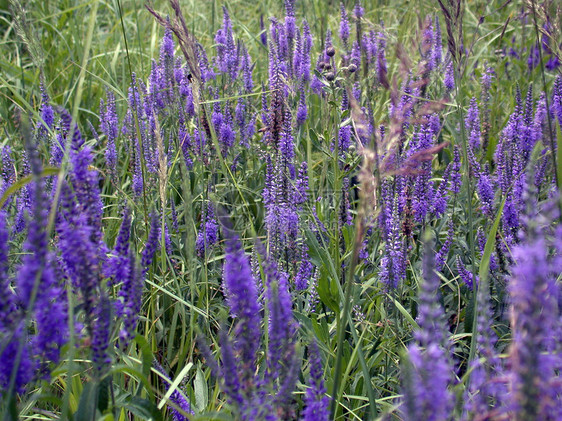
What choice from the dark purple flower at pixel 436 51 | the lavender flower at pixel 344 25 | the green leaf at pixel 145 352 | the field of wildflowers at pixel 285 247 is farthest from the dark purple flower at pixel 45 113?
the dark purple flower at pixel 436 51

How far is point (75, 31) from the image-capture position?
5652mm

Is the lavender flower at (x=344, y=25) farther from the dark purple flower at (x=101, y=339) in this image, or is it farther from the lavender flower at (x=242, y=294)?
the dark purple flower at (x=101, y=339)

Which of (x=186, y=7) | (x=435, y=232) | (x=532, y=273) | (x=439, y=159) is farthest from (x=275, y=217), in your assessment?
(x=186, y=7)

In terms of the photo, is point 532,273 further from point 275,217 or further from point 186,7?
point 186,7

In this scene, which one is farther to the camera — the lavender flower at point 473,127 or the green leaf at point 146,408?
the lavender flower at point 473,127

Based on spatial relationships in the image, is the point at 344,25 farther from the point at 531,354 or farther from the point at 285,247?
the point at 531,354

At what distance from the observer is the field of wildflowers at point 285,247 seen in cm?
134

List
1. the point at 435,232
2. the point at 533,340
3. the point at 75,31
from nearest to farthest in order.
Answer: the point at 533,340 → the point at 435,232 → the point at 75,31

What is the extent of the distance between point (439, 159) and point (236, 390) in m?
3.57

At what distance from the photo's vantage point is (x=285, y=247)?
2801mm

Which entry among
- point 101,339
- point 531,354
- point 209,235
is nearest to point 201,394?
point 101,339

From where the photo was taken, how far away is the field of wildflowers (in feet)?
4.40

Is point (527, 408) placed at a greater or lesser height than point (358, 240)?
lesser

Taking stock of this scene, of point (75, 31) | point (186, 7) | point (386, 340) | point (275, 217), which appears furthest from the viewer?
point (186, 7)
